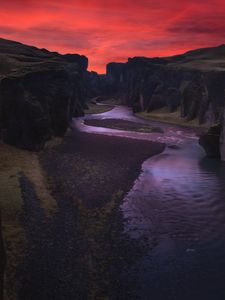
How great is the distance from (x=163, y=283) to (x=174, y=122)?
101 m

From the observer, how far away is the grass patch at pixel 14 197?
2491cm

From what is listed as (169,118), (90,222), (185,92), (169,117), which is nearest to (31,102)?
(90,222)

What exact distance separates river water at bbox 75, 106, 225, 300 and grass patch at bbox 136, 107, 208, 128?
5483 centimetres

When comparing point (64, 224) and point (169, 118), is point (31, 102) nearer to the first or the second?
point (64, 224)

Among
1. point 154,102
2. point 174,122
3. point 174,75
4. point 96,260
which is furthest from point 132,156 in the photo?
point 174,75

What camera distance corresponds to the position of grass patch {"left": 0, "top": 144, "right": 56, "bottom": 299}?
24.9 metres

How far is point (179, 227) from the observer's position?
110 ft

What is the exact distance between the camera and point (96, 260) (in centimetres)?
2616

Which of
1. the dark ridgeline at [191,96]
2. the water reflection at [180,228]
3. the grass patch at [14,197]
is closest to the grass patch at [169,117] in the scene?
the dark ridgeline at [191,96]

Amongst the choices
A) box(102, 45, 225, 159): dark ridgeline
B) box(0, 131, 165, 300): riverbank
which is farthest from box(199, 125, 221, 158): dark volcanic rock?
box(0, 131, 165, 300): riverbank

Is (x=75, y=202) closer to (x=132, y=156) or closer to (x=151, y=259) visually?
(x=151, y=259)

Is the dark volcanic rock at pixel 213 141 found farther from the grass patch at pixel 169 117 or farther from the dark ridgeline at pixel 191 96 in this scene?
the grass patch at pixel 169 117

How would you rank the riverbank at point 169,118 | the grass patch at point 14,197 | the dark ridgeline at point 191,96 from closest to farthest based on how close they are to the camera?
the grass patch at point 14,197 → the dark ridgeline at point 191,96 → the riverbank at point 169,118

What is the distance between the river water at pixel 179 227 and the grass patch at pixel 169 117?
54832 millimetres
